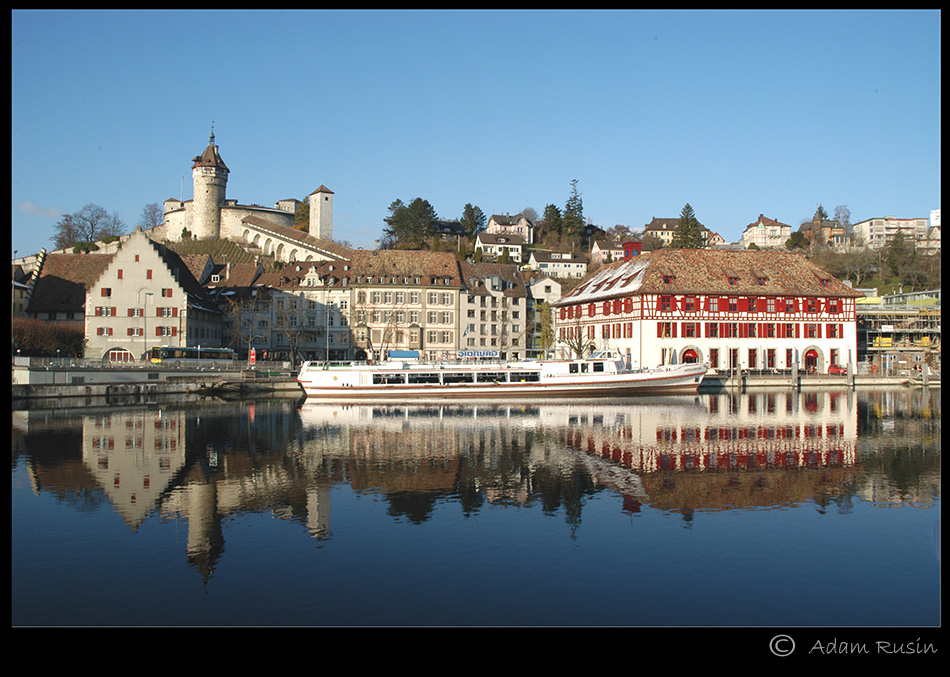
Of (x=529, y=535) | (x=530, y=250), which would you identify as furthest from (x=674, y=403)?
(x=530, y=250)

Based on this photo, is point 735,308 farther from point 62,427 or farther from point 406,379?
point 62,427

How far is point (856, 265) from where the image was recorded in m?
119

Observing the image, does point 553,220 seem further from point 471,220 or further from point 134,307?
point 134,307

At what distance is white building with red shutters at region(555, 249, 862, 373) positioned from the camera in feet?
228

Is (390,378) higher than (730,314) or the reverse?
the reverse

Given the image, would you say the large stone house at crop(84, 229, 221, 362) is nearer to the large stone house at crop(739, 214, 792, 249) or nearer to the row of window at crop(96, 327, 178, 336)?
the row of window at crop(96, 327, 178, 336)

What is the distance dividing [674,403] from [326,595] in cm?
4165

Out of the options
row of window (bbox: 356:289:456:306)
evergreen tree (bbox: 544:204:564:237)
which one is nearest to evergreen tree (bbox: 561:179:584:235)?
evergreen tree (bbox: 544:204:564:237)

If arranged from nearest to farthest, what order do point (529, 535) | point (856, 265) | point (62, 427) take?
point (529, 535) < point (62, 427) < point (856, 265)

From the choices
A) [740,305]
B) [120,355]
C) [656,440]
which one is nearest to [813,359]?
[740,305]

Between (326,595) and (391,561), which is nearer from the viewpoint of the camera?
(326,595)

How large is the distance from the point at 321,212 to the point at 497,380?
85949 mm

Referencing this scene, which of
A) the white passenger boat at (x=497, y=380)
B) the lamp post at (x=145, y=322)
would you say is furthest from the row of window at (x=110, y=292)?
the white passenger boat at (x=497, y=380)

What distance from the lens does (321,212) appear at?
135 meters
